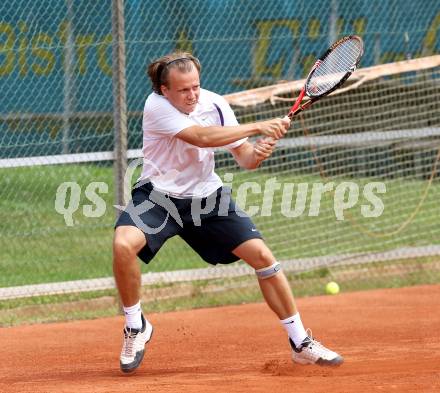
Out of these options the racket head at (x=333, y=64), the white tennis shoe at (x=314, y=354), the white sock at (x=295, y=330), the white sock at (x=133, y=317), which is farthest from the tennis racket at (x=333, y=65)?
the white sock at (x=133, y=317)

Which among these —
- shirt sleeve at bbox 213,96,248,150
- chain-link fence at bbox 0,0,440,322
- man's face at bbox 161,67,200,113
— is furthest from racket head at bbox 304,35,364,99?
chain-link fence at bbox 0,0,440,322

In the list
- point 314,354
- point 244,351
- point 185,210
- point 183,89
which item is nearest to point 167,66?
point 183,89

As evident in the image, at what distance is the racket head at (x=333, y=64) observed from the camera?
6.54 m

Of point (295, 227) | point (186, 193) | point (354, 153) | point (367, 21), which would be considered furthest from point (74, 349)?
point (367, 21)

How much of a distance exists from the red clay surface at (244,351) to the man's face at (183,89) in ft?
4.95

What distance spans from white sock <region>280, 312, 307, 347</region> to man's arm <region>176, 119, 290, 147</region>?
1.07m

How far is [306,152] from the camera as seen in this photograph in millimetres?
10258

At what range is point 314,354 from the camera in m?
6.11

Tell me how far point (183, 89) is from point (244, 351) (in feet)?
6.45

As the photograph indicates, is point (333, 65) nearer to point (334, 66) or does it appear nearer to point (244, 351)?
point (334, 66)

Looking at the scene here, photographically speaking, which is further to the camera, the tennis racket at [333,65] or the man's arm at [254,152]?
the tennis racket at [333,65]

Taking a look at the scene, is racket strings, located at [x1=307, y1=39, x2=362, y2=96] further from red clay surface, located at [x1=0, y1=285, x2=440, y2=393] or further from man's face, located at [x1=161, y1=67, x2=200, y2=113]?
red clay surface, located at [x1=0, y1=285, x2=440, y2=393]

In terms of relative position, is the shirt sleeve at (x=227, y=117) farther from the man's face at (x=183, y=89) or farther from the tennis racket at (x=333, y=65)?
the tennis racket at (x=333, y=65)

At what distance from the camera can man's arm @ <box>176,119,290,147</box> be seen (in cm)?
586
